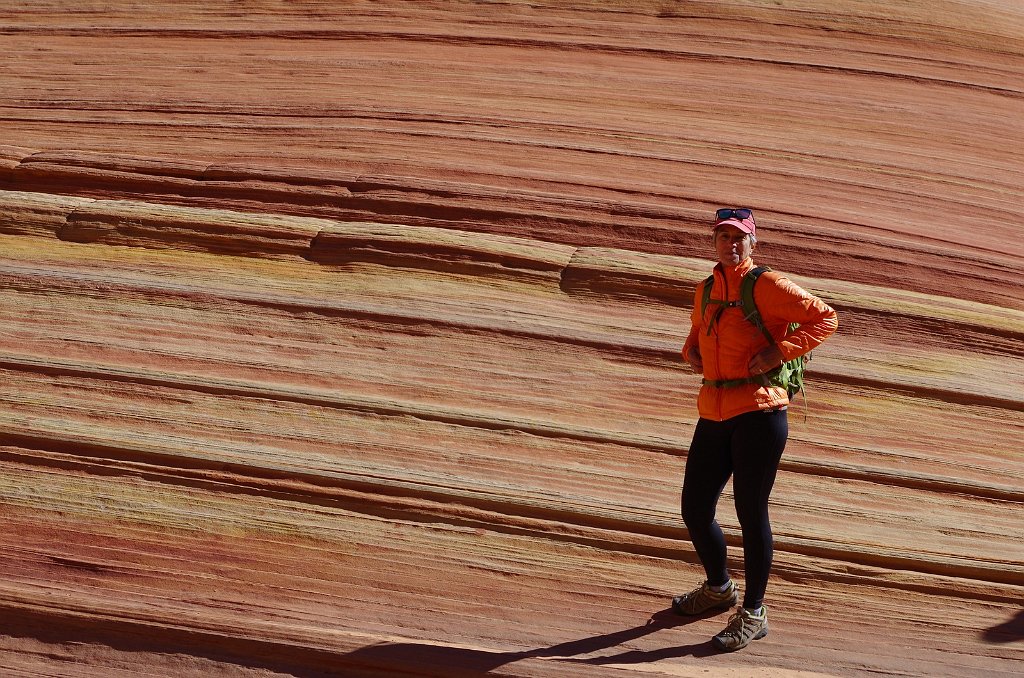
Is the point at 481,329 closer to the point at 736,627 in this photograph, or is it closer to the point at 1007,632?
the point at 736,627

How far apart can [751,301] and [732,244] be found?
202 millimetres

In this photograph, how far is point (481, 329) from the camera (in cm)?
476

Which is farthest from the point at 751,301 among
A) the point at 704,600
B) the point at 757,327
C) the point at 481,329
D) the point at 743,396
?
the point at 481,329

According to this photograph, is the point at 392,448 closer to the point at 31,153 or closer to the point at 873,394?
the point at 873,394

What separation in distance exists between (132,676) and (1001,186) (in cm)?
541

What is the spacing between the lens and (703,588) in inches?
134

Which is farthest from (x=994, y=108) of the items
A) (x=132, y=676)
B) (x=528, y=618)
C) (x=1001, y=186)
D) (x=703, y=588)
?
(x=132, y=676)

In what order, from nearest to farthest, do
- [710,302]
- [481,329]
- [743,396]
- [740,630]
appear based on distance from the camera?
[743,396] → [710,302] → [740,630] → [481,329]

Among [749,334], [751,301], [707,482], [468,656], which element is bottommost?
[468,656]

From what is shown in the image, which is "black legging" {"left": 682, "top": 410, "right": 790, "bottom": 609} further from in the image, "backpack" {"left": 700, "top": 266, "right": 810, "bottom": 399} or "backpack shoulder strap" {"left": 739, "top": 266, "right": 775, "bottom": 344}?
"backpack shoulder strap" {"left": 739, "top": 266, "right": 775, "bottom": 344}

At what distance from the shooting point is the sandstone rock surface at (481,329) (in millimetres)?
3520

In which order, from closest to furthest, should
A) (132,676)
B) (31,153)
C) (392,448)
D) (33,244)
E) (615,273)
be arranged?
(132,676)
(392,448)
(615,273)
(33,244)
(31,153)

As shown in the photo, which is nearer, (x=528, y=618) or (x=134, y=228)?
(x=528, y=618)

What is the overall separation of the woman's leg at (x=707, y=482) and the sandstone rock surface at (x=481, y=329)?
377 mm
